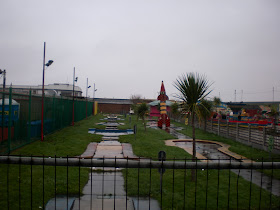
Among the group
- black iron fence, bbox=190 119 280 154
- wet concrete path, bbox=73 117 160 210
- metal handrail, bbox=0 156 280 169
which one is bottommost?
wet concrete path, bbox=73 117 160 210

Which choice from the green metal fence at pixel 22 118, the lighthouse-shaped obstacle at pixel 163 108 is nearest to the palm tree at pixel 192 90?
the green metal fence at pixel 22 118

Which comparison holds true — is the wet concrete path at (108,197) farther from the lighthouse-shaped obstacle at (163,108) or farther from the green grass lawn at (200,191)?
the lighthouse-shaped obstacle at (163,108)

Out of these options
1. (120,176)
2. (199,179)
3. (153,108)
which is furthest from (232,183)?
(153,108)

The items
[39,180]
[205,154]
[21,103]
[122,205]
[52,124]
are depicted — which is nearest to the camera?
[122,205]

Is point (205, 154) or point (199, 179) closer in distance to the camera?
point (199, 179)

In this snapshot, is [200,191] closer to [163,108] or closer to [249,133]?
[249,133]

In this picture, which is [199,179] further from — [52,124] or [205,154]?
[52,124]

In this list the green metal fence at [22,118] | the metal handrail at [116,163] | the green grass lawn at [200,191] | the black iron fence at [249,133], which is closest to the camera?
the metal handrail at [116,163]

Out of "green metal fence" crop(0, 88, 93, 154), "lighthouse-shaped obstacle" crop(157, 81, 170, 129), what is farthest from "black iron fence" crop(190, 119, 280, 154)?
"green metal fence" crop(0, 88, 93, 154)

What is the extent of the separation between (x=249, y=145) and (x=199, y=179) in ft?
28.0

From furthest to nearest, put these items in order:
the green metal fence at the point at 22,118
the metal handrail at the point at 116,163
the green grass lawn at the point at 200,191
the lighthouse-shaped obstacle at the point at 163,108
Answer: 1. the lighthouse-shaped obstacle at the point at 163,108
2. the green metal fence at the point at 22,118
3. the green grass lawn at the point at 200,191
4. the metal handrail at the point at 116,163

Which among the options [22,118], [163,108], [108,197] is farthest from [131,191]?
[163,108]

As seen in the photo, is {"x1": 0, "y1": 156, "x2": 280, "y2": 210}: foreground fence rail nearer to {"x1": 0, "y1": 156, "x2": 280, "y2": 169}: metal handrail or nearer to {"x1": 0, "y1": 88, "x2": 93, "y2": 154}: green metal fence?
{"x1": 0, "y1": 156, "x2": 280, "y2": 169}: metal handrail

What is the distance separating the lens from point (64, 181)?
21.4 feet
